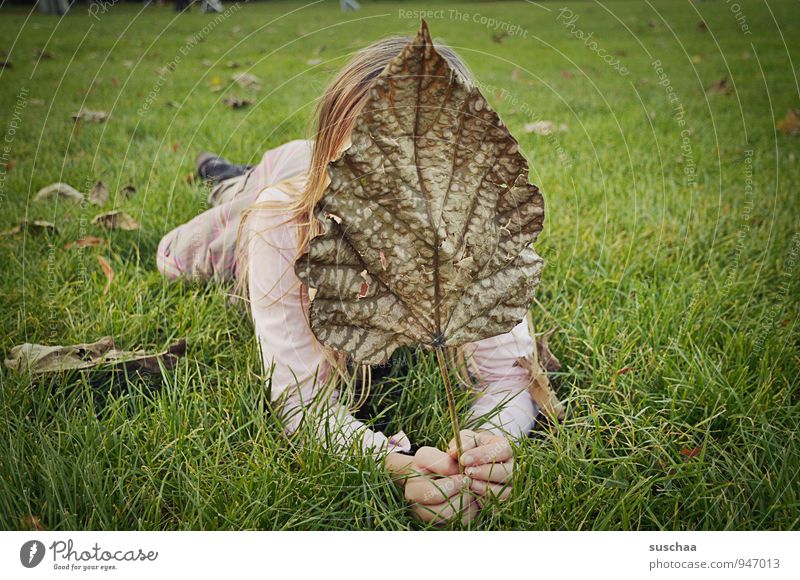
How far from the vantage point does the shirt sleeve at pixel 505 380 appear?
117 cm

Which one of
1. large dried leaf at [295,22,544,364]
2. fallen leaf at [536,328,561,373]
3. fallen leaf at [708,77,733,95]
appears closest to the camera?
large dried leaf at [295,22,544,364]

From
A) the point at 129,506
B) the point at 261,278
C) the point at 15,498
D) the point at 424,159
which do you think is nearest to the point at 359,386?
the point at 261,278

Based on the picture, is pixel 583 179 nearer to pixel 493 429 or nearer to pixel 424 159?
pixel 493 429

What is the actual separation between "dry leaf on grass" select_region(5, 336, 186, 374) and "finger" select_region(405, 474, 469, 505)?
51 centimetres

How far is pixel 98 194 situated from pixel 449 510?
4.67 feet

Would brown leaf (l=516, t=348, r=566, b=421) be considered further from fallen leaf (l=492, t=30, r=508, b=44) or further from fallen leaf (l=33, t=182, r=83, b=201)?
fallen leaf (l=492, t=30, r=508, b=44)

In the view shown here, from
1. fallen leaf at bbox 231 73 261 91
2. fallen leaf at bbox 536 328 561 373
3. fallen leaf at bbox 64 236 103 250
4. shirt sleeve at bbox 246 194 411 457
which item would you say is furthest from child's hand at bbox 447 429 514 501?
fallen leaf at bbox 231 73 261 91

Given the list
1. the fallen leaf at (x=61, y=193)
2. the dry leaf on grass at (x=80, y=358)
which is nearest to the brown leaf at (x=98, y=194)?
the fallen leaf at (x=61, y=193)

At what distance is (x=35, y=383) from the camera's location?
115cm

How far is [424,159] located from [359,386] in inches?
27.4

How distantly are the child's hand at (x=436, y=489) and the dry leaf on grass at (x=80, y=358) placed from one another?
1.67 feet

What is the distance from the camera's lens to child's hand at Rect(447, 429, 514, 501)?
2.97 feet

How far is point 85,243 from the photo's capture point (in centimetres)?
163

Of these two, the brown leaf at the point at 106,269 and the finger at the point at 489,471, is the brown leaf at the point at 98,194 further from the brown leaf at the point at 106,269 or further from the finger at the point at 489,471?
the finger at the point at 489,471
